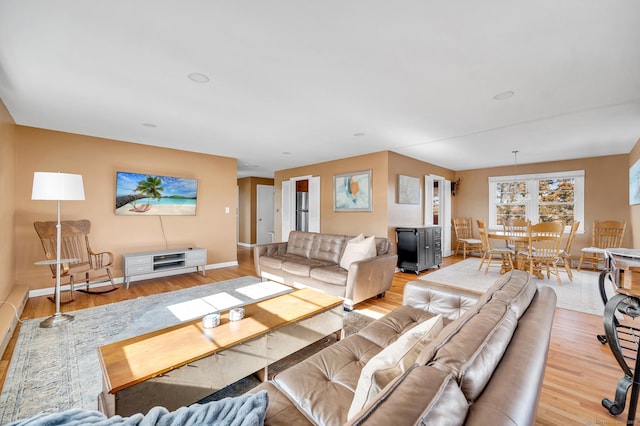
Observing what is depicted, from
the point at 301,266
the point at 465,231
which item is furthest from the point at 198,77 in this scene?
the point at 465,231

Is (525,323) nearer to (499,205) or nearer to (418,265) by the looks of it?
(418,265)

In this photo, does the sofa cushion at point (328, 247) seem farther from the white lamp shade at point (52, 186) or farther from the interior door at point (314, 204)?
the white lamp shade at point (52, 186)

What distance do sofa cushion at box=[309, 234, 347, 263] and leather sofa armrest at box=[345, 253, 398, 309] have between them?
0.72m

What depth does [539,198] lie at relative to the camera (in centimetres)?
638

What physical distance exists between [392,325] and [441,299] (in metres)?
0.50

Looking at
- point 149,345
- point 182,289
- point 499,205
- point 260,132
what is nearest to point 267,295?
point 182,289

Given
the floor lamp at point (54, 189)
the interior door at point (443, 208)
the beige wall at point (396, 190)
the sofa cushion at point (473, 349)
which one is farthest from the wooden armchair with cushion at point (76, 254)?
the interior door at point (443, 208)

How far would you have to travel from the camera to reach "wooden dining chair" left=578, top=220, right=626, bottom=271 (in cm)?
510

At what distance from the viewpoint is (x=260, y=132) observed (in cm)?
405

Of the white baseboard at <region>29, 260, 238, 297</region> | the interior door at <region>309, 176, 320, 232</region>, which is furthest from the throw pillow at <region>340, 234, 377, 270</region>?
the white baseboard at <region>29, 260, 238, 297</region>

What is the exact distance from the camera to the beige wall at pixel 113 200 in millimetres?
3688

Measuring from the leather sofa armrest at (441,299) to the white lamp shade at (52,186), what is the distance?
11.5ft

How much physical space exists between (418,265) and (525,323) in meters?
4.04

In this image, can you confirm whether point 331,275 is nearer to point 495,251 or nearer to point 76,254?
point 495,251
